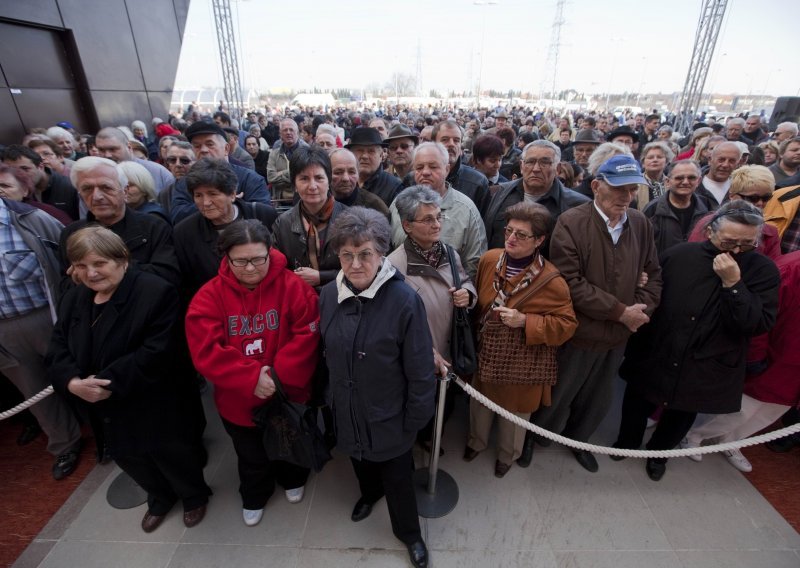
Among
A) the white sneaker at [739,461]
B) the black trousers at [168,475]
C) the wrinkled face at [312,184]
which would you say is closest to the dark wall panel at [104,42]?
the wrinkled face at [312,184]

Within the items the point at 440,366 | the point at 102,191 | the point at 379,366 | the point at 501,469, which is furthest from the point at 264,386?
the point at 501,469

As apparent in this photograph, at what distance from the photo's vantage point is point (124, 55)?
10.8 meters

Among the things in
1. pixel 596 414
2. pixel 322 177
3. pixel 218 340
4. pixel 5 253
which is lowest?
pixel 596 414

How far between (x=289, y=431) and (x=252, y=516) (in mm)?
866

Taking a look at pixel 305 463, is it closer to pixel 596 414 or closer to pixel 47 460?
pixel 596 414

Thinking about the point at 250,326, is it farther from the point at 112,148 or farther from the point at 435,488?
the point at 112,148

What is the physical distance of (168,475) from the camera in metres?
2.73

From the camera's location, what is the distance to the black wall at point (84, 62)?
7992 mm

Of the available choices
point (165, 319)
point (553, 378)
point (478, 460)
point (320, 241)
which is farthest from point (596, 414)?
point (165, 319)

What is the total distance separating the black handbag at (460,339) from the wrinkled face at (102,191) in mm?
2330

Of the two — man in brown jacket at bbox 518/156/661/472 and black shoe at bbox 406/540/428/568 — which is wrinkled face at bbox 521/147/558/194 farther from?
black shoe at bbox 406/540/428/568

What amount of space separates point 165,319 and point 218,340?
1.39 ft

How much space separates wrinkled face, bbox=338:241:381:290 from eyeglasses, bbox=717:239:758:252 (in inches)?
87.4

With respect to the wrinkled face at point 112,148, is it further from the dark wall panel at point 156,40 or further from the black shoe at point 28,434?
the dark wall panel at point 156,40
